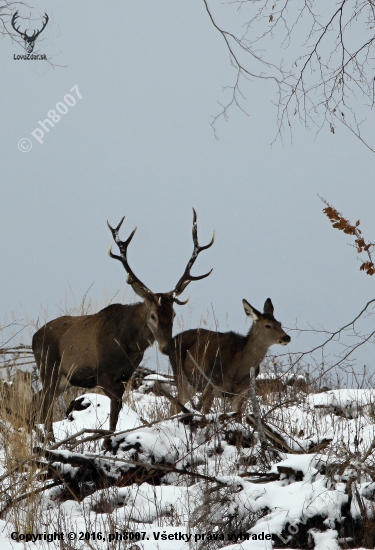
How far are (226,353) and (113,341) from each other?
1.71 metres

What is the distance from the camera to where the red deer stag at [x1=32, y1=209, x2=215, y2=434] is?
870cm

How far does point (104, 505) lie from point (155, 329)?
3891 millimetres

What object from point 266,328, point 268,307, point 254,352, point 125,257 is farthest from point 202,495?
point 268,307

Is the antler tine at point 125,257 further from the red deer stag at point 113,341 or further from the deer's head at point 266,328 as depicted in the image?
the deer's head at point 266,328

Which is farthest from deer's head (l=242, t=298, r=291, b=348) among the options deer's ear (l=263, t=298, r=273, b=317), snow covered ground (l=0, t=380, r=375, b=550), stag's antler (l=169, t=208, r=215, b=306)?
snow covered ground (l=0, t=380, r=375, b=550)

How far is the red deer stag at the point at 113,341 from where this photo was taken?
8.70 m

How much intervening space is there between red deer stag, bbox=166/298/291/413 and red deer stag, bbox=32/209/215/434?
0.47m

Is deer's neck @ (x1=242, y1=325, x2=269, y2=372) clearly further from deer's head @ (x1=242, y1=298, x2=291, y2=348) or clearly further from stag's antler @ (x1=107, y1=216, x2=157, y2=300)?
stag's antler @ (x1=107, y1=216, x2=157, y2=300)

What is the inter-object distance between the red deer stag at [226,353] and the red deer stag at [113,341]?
468mm

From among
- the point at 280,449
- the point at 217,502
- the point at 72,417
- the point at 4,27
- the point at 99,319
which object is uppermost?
the point at 4,27

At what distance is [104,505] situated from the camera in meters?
4.96

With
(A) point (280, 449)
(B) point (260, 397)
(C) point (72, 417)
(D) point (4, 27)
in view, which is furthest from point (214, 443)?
(D) point (4, 27)

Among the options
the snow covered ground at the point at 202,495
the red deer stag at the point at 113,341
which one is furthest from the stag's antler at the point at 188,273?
the snow covered ground at the point at 202,495

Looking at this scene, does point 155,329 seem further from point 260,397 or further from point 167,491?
point 167,491
